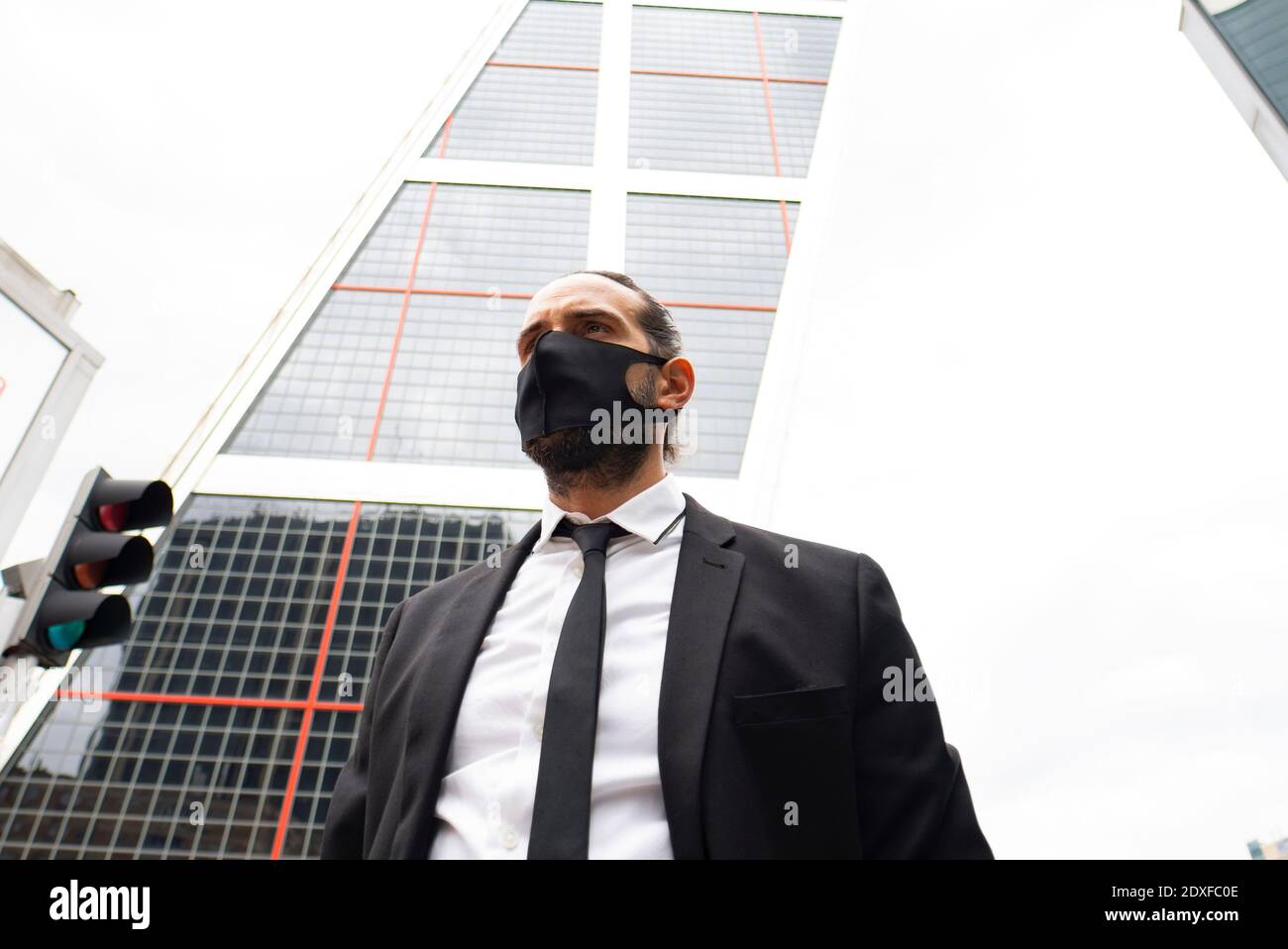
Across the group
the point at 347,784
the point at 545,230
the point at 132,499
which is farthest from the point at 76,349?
the point at 545,230

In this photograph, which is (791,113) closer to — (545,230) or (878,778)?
(545,230)

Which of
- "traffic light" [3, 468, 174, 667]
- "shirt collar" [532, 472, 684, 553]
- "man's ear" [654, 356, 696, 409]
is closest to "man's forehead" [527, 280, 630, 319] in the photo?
"man's ear" [654, 356, 696, 409]

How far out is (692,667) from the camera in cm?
162

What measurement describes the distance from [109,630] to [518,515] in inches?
605

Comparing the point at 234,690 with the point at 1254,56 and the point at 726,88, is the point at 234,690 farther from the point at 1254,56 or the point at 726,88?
the point at 726,88

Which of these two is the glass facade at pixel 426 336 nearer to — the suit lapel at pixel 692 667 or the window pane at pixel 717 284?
the window pane at pixel 717 284

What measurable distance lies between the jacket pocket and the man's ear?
48.8 inches

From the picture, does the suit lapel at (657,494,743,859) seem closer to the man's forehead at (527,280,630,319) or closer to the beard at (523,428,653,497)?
the beard at (523,428,653,497)

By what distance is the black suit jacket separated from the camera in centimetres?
148

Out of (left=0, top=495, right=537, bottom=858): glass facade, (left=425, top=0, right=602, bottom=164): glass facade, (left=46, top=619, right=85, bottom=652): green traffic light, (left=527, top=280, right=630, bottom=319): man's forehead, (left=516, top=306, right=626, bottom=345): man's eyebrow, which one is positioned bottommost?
(left=46, top=619, right=85, bottom=652): green traffic light

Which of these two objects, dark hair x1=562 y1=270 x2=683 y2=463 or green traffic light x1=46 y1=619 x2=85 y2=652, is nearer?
dark hair x1=562 y1=270 x2=683 y2=463

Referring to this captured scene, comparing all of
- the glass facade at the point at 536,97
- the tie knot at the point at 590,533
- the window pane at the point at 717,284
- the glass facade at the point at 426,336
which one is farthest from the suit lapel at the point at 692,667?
the glass facade at the point at 536,97

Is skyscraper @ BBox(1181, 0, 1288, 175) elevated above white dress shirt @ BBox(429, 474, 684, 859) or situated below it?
above
